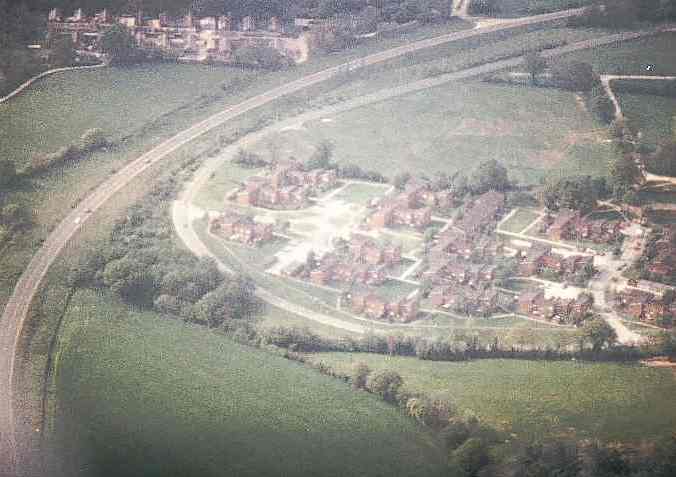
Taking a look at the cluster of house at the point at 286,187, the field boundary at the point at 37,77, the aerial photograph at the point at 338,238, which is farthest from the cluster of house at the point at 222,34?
the cluster of house at the point at 286,187

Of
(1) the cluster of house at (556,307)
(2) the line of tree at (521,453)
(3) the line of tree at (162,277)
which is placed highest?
(1) the cluster of house at (556,307)

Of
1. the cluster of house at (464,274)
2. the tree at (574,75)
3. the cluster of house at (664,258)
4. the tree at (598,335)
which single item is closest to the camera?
the tree at (598,335)

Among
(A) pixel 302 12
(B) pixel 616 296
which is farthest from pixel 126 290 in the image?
(B) pixel 616 296

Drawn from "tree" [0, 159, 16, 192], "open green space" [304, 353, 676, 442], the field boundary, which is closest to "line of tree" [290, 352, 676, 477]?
"open green space" [304, 353, 676, 442]

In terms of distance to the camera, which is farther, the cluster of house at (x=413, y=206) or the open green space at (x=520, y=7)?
the open green space at (x=520, y=7)

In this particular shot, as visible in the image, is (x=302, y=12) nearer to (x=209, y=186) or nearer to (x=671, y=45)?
(x=209, y=186)

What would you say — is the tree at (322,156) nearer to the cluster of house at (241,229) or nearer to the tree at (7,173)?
the cluster of house at (241,229)
